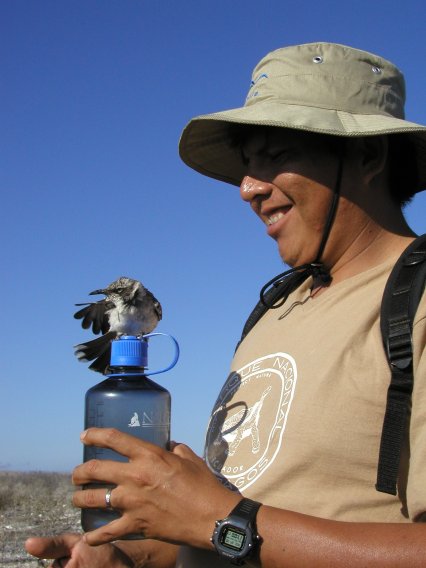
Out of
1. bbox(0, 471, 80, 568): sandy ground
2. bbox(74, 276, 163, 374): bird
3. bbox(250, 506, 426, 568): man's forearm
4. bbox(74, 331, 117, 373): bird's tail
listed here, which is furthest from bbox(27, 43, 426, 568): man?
bbox(0, 471, 80, 568): sandy ground

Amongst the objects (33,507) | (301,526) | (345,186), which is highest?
(345,186)

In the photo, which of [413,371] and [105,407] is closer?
[413,371]

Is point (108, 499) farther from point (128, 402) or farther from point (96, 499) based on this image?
point (128, 402)

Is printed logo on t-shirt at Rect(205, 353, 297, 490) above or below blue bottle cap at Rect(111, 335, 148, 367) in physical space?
below

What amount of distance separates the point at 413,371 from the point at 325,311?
62cm

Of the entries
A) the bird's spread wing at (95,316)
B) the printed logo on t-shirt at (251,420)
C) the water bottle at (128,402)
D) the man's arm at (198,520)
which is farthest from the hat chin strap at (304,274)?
the bird's spread wing at (95,316)

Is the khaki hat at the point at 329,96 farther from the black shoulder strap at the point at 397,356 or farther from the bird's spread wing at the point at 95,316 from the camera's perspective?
the bird's spread wing at the point at 95,316

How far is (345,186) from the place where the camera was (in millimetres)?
3230

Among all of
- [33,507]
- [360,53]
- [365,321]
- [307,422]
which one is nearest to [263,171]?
[360,53]

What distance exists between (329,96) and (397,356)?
121 centimetres

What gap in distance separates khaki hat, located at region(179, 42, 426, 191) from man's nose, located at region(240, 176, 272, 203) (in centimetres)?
25

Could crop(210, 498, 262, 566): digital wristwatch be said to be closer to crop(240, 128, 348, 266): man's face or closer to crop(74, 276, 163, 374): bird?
crop(240, 128, 348, 266): man's face

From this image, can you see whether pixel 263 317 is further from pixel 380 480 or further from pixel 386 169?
pixel 380 480

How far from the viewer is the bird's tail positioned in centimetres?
480
